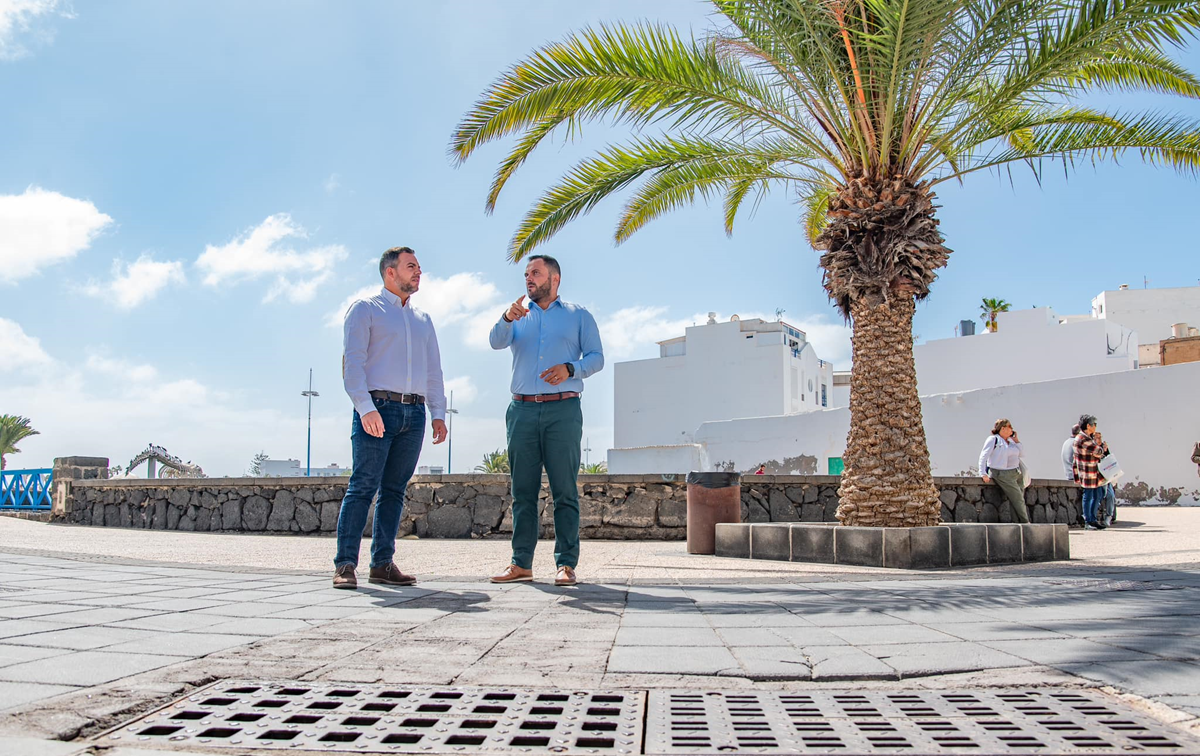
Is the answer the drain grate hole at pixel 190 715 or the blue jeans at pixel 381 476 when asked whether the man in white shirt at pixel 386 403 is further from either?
the drain grate hole at pixel 190 715

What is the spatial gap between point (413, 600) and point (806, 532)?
413 centimetres

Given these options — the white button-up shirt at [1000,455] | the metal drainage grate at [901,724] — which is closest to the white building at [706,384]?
the white button-up shirt at [1000,455]

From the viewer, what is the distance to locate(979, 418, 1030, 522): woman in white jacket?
10492 mm

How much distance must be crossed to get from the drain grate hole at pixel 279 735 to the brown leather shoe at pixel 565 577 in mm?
2783

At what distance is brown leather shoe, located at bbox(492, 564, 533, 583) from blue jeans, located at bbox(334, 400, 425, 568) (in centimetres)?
62

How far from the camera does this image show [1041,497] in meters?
12.3

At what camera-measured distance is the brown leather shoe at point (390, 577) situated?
4.66 meters

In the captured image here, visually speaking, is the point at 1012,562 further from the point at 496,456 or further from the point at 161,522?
the point at 496,456

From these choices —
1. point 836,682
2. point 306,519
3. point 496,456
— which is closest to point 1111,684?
point 836,682

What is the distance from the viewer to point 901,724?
1987 mm

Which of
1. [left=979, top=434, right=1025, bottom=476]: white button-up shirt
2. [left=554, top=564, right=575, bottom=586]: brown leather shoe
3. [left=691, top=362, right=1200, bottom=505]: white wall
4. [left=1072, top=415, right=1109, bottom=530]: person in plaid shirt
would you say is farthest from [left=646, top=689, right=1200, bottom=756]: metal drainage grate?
[left=691, top=362, right=1200, bottom=505]: white wall

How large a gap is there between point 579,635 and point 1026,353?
36.3 m

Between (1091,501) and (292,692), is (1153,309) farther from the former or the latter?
(292,692)

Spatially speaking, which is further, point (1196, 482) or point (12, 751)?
point (1196, 482)
